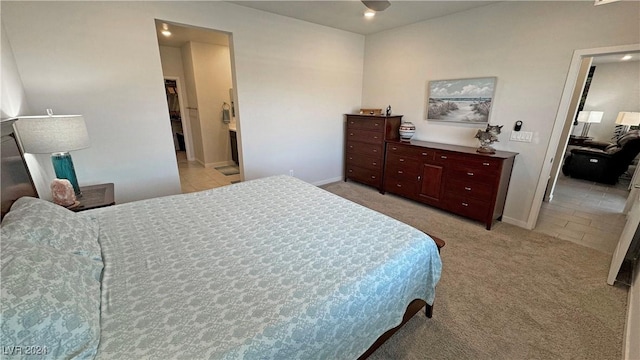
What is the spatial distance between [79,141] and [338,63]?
3.58m

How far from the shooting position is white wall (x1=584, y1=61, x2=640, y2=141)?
5662 mm

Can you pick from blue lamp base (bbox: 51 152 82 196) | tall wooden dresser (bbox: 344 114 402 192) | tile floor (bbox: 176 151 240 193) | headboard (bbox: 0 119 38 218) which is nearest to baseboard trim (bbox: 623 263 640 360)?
tall wooden dresser (bbox: 344 114 402 192)

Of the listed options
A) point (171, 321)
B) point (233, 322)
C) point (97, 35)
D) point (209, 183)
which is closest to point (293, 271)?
point (233, 322)

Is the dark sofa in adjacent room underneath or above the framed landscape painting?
underneath

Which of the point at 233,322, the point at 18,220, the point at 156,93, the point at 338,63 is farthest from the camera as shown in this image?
the point at 338,63

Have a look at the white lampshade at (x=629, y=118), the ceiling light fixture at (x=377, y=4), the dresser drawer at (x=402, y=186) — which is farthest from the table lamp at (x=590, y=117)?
the ceiling light fixture at (x=377, y=4)

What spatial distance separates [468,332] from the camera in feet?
5.63

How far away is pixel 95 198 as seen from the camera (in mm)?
2117

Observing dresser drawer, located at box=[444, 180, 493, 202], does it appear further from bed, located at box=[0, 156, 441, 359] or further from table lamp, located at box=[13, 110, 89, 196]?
table lamp, located at box=[13, 110, 89, 196]

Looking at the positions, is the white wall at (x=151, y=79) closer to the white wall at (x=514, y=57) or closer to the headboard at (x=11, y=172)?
the headboard at (x=11, y=172)

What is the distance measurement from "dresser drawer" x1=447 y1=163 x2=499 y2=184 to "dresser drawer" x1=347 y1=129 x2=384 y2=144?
1187 millimetres

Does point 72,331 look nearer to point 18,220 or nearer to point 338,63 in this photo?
point 18,220

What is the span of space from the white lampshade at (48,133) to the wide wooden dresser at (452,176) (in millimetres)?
3581

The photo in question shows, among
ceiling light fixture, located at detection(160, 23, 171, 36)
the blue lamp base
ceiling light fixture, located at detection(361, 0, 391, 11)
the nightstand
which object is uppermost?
ceiling light fixture, located at detection(160, 23, 171, 36)
